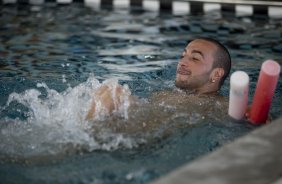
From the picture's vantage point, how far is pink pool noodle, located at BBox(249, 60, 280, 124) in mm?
2984

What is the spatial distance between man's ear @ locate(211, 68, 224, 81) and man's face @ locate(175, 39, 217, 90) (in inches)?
1.8

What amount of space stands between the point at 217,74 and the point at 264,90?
104 centimetres

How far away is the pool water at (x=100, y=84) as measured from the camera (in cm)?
291

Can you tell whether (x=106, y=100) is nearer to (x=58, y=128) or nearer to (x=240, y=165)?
(x=58, y=128)

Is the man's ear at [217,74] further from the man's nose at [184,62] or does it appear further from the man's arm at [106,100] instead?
the man's arm at [106,100]

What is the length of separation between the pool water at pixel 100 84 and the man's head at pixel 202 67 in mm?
201

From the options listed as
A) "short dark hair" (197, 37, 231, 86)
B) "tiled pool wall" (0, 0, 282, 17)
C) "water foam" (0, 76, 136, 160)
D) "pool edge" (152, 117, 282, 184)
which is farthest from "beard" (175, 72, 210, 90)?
"tiled pool wall" (0, 0, 282, 17)

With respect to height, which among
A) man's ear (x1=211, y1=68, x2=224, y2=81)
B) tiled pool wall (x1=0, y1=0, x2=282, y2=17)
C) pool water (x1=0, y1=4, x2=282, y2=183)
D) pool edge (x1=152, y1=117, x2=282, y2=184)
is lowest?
pool water (x1=0, y1=4, x2=282, y2=183)

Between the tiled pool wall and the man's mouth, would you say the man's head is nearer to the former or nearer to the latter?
the man's mouth

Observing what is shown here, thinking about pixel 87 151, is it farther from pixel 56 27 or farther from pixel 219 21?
pixel 219 21

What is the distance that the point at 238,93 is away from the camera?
308cm

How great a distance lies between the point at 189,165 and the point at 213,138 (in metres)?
1.32

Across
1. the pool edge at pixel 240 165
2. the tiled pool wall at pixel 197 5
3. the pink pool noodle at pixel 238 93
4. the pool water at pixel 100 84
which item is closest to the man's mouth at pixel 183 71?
the pool water at pixel 100 84

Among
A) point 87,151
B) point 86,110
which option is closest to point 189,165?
point 87,151
